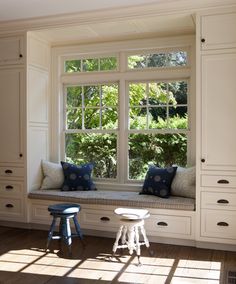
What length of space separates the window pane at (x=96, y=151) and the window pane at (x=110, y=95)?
0.46 metres

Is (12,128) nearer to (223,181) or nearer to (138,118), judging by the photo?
(138,118)

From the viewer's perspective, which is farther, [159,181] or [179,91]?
[179,91]

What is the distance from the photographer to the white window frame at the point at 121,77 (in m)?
4.49

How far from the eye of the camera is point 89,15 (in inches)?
164

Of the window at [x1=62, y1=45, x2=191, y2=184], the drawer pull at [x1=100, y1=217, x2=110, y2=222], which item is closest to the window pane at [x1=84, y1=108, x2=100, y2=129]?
the window at [x1=62, y1=45, x2=191, y2=184]

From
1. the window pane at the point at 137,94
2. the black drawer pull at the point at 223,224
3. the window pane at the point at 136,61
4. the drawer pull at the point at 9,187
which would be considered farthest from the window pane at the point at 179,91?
the drawer pull at the point at 9,187

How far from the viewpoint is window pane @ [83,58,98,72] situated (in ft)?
16.2

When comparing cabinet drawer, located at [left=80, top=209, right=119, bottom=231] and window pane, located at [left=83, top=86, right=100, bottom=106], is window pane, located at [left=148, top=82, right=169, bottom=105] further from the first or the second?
cabinet drawer, located at [left=80, top=209, right=119, bottom=231]

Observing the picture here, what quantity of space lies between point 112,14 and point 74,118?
1.65 meters

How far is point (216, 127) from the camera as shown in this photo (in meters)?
3.76

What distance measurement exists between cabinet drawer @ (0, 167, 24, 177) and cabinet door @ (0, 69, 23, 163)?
0.35 feet

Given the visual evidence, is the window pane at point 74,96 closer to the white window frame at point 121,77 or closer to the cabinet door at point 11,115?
the white window frame at point 121,77

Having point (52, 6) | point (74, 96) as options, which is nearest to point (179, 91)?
point (74, 96)

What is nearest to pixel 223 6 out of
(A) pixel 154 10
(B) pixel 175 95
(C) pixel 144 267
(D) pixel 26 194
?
(A) pixel 154 10
